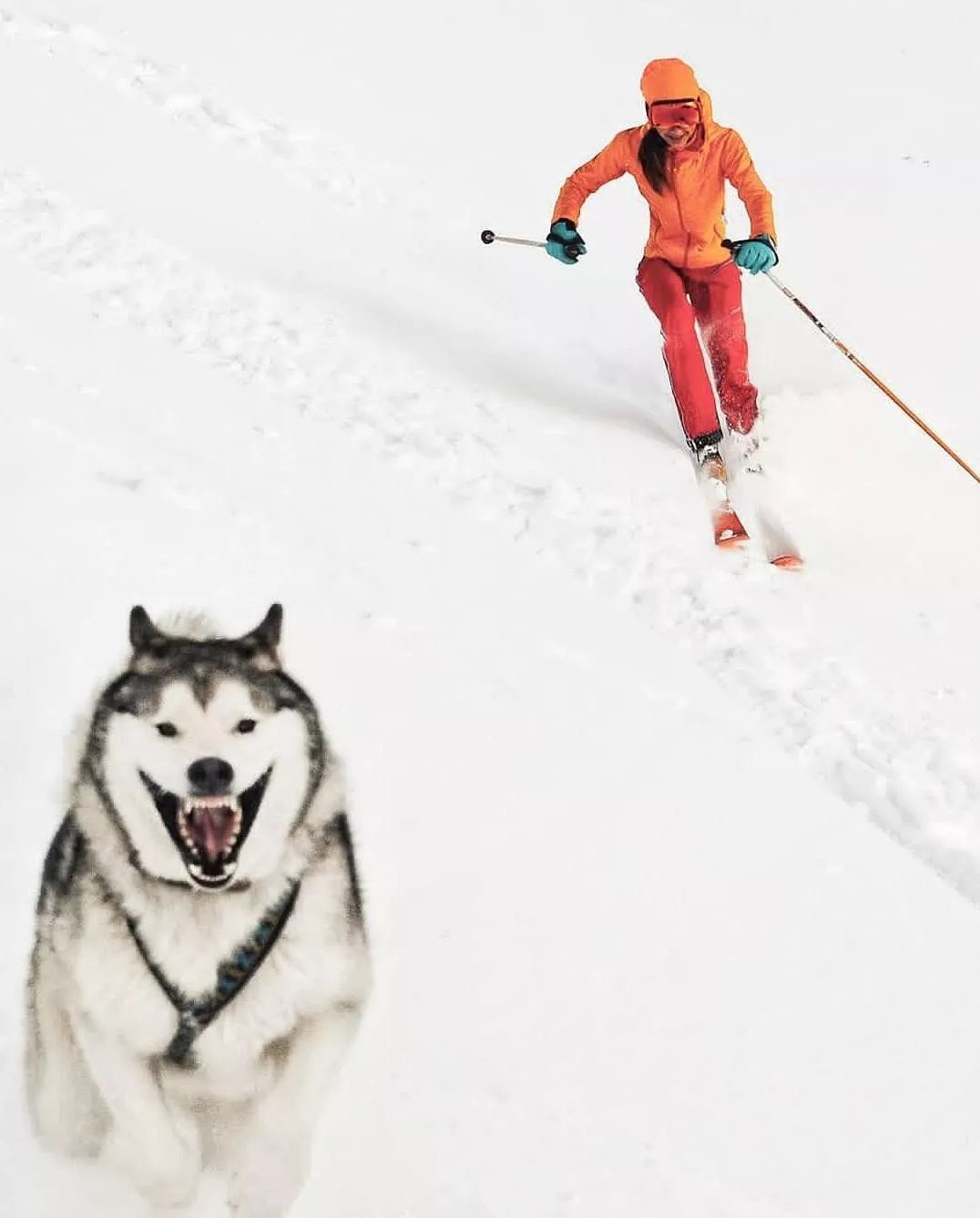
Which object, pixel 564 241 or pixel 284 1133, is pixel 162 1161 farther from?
pixel 564 241

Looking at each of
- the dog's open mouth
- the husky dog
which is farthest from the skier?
the dog's open mouth

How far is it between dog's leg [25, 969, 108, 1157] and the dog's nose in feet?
1.87

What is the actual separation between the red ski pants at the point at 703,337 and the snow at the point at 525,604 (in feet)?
0.88

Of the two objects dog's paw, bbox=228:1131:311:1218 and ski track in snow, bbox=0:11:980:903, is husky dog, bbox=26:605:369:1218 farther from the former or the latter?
ski track in snow, bbox=0:11:980:903

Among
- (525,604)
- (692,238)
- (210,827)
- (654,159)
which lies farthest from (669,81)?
(210,827)

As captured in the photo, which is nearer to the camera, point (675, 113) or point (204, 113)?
point (675, 113)

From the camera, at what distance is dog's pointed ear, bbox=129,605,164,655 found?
6.58 feet

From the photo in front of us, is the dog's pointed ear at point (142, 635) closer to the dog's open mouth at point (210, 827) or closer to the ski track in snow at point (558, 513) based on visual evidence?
the dog's open mouth at point (210, 827)

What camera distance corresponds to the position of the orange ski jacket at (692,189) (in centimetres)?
474

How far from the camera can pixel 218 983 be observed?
1.97 m

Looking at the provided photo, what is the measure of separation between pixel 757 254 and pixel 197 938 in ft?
11.5

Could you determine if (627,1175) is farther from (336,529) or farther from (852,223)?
(852,223)

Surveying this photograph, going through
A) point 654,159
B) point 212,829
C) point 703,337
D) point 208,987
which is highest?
point 654,159

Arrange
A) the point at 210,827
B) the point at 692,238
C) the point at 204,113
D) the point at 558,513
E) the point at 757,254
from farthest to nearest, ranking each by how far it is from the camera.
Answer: the point at 204,113, the point at 692,238, the point at 757,254, the point at 558,513, the point at 210,827
